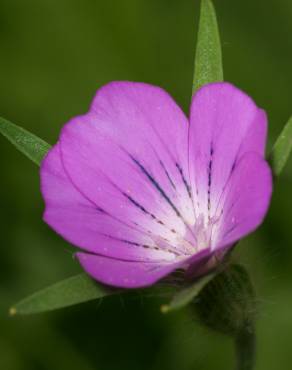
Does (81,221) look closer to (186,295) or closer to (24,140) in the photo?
(24,140)

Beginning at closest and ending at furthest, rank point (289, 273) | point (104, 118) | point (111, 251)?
point (111, 251) < point (104, 118) < point (289, 273)

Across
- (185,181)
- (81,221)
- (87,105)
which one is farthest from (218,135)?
(87,105)

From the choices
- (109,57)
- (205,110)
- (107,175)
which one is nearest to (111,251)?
(107,175)

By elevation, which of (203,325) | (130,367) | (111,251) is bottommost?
(130,367)

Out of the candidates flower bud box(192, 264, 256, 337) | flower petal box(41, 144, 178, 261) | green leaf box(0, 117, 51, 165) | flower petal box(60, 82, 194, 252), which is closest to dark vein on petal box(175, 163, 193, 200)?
flower petal box(60, 82, 194, 252)

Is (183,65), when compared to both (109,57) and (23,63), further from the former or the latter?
(23,63)

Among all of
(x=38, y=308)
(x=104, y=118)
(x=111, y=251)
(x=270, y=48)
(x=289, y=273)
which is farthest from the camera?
(x=270, y=48)
